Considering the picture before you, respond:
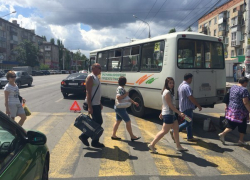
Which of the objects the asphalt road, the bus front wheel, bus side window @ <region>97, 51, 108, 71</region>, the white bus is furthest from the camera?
bus side window @ <region>97, 51, 108, 71</region>

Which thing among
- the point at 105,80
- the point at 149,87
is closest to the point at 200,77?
the point at 149,87

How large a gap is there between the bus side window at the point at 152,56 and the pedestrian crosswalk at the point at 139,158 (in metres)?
2.27

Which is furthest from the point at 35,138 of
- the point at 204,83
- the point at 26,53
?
the point at 26,53

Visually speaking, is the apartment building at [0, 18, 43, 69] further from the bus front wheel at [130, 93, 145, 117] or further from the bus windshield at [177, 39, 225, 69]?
the bus windshield at [177, 39, 225, 69]

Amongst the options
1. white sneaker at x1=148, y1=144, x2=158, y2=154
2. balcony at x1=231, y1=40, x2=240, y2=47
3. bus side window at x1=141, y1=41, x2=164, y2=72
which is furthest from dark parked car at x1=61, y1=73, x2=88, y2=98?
balcony at x1=231, y1=40, x2=240, y2=47

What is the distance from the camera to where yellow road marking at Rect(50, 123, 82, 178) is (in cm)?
390

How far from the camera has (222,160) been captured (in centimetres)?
452

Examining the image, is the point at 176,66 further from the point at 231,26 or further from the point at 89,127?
the point at 231,26

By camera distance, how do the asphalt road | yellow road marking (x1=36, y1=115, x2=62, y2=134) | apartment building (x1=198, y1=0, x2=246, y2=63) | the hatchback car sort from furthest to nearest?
apartment building (x1=198, y1=0, x2=246, y2=63) < yellow road marking (x1=36, y1=115, x2=62, y2=134) < the asphalt road < the hatchback car

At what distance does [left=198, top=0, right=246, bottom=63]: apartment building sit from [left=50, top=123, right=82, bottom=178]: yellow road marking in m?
39.5

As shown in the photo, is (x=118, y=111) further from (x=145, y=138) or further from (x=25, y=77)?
(x=25, y=77)

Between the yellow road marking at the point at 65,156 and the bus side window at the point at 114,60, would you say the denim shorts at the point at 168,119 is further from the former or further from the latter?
the bus side window at the point at 114,60

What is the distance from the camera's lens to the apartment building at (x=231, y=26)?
42.2 meters

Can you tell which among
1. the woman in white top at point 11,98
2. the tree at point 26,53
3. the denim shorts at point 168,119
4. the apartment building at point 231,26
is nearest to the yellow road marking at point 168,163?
the denim shorts at point 168,119
